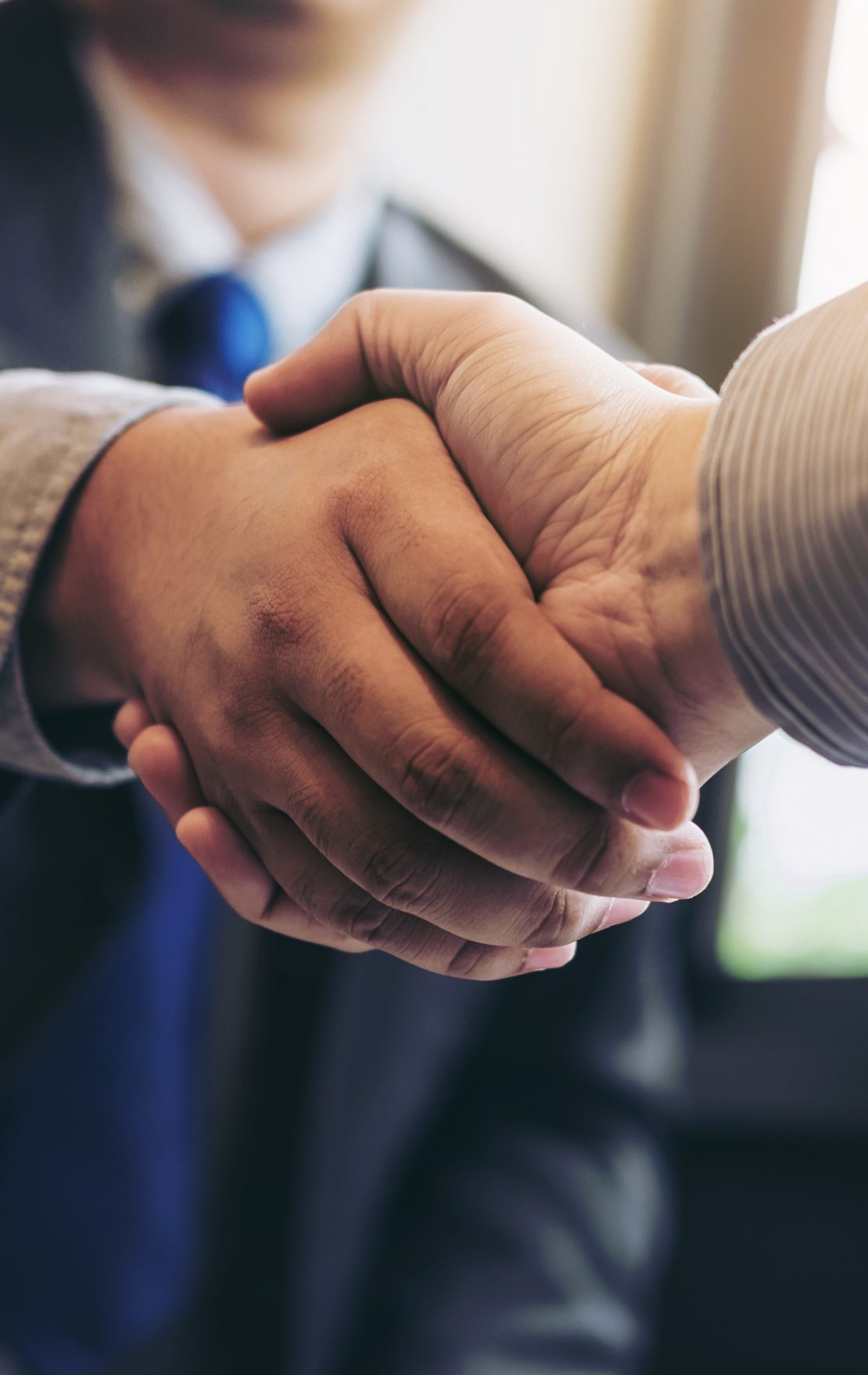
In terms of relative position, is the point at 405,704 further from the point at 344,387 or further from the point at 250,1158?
the point at 250,1158

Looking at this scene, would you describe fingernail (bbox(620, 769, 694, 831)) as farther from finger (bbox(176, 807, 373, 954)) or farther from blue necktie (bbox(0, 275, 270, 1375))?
blue necktie (bbox(0, 275, 270, 1375))

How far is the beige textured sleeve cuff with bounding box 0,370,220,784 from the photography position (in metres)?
0.43

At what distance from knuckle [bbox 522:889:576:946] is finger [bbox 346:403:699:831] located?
0.05m

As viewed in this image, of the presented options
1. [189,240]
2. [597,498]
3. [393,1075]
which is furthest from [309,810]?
[189,240]

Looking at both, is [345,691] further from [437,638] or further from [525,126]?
[525,126]

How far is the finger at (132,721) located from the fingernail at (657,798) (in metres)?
0.21

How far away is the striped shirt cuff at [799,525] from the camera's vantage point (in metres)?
0.29

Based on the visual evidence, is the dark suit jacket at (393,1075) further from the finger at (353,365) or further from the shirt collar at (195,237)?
the finger at (353,365)

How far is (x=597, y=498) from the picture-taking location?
0.34m

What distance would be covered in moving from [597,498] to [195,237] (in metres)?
0.69

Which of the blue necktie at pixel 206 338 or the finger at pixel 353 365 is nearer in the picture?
the finger at pixel 353 365

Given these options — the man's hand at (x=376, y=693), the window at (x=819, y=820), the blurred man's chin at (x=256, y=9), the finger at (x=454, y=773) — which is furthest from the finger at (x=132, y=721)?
the window at (x=819, y=820)

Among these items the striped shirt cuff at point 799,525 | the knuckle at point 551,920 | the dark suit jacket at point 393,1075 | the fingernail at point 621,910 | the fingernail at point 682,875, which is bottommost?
the dark suit jacket at point 393,1075

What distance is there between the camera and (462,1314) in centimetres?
83
